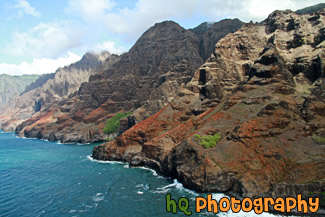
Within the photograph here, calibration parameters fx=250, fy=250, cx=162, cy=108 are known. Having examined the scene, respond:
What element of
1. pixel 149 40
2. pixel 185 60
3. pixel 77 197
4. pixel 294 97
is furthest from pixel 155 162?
pixel 149 40

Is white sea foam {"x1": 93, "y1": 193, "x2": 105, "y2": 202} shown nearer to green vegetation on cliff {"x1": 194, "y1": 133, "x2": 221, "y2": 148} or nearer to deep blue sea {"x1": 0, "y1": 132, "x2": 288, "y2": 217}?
deep blue sea {"x1": 0, "y1": 132, "x2": 288, "y2": 217}

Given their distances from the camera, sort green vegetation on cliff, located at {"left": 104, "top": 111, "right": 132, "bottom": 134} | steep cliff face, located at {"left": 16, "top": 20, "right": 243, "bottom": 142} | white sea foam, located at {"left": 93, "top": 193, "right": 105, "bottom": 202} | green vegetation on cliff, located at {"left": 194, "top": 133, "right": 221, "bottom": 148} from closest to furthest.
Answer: white sea foam, located at {"left": 93, "top": 193, "right": 105, "bottom": 202}, green vegetation on cliff, located at {"left": 194, "top": 133, "right": 221, "bottom": 148}, green vegetation on cliff, located at {"left": 104, "top": 111, "right": 132, "bottom": 134}, steep cliff face, located at {"left": 16, "top": 20, "right": 243, "bottom": 142}

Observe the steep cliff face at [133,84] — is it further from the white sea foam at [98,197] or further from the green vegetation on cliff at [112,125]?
the white sea foam at [98,197]

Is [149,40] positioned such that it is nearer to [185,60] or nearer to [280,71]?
[185,60]

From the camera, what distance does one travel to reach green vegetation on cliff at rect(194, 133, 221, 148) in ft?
167

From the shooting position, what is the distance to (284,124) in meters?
48.6

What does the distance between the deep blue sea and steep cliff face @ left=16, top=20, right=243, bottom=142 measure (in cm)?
4740

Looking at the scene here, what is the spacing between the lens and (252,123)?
4941 centimetres

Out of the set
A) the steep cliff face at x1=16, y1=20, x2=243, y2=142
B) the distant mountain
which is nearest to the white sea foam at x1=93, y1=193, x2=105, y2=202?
the steep cliff face at x1=16, y1=20, x2=243, y2=142

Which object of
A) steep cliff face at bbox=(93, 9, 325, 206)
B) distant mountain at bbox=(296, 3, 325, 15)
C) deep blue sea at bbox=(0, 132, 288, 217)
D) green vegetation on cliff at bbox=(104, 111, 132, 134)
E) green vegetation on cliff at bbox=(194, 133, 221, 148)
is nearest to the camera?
deep blue sea at bbox=(0, 132, 288, 217)

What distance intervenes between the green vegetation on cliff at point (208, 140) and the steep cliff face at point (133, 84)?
5443 centimetres

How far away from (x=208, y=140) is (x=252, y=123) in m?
9.39

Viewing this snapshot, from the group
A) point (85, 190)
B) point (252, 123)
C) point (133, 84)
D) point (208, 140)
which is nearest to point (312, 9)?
point (133, 84)

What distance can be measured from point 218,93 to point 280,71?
71.2 ft
